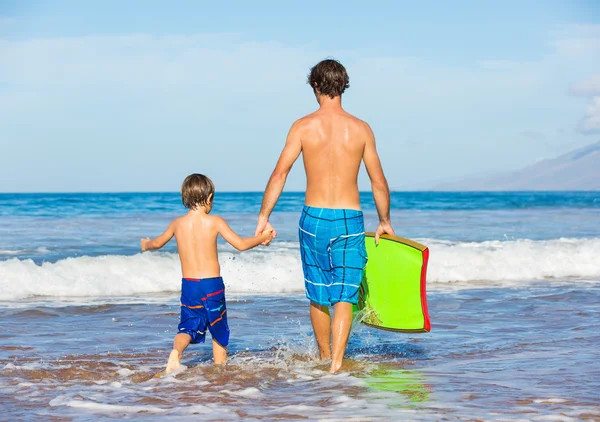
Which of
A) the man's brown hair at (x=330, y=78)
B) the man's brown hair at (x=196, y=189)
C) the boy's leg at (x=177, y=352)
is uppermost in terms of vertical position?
the man's brown hair at (x=330, y=78)

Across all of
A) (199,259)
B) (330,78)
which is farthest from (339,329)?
(330,78)

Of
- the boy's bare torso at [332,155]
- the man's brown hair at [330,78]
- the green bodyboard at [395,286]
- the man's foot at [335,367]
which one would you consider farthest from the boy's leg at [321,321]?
the man's brown hair at [330,78]

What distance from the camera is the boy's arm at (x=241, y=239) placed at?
4.69m

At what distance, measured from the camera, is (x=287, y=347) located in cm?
581

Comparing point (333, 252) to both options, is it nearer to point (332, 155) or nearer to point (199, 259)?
point (332, 155)

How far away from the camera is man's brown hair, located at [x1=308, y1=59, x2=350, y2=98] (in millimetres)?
4781

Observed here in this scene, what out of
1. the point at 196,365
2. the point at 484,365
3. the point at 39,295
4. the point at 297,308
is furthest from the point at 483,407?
the point at 39,295

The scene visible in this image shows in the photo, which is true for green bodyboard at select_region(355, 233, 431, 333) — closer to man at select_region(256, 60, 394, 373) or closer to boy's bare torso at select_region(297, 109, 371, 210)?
man at select_region(256, 60, 394, 373)

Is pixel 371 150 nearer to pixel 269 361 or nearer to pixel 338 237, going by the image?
pixel 338 237

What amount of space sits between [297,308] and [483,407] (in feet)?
14.2

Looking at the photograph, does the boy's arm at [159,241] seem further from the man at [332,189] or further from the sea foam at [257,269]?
the sea foam at [257,269]

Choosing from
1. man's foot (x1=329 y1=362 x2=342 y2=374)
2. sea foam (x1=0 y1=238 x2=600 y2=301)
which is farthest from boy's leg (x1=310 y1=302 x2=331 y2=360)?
sea foam (x1=0 y1=238 x2=600 y2=301)

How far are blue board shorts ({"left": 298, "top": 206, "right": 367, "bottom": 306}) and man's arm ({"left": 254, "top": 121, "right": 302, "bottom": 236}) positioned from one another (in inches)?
9.8

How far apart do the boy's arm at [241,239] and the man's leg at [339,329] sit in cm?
68
